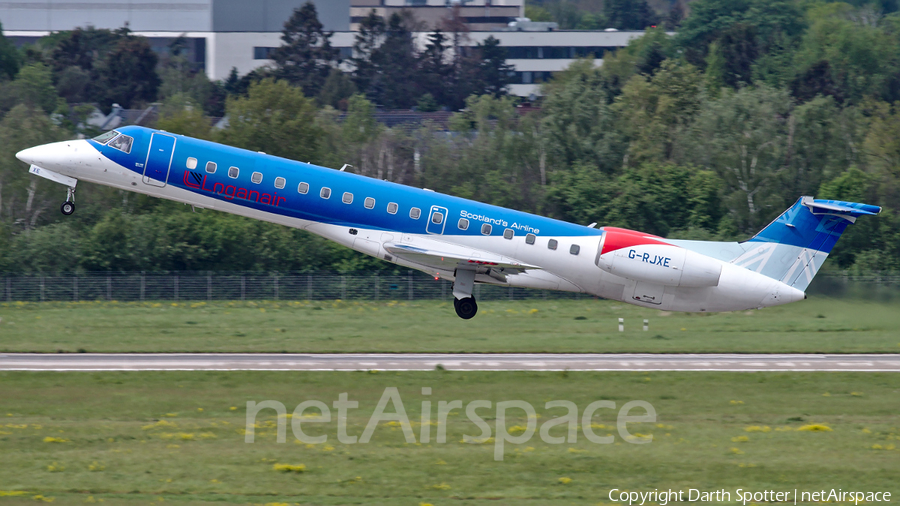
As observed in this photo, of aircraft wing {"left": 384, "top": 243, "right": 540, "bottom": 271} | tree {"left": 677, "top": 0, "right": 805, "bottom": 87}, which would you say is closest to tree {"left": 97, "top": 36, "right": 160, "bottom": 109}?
tree {"left": 677, "top": 0, "right": 805, "bottom": 87}

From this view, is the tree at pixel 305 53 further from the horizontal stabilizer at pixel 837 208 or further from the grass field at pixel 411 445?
the horizontal stabilizer at pixel 837 208

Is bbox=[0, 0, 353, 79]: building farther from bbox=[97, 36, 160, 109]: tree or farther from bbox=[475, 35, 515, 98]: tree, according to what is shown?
bbox=[475, 35, 515, 98]: tree

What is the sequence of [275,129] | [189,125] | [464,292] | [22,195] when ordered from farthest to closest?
[275,129] < [189,125] < [22,195] < [464,292]

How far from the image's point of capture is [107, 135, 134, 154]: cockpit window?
3281cm

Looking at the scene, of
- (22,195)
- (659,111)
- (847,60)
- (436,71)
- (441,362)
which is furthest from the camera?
(436,71)

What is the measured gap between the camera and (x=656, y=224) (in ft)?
214

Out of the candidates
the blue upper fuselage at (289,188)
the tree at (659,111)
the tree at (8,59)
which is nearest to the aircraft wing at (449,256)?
the blue upper fuselage at (289,188)

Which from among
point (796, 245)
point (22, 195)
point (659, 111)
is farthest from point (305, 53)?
point (796, 245)

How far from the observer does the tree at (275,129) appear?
7044 centimetres

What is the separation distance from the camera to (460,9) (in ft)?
589

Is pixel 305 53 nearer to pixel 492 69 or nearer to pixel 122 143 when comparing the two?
pixel 492 69

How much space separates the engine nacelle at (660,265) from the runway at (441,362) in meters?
3.63

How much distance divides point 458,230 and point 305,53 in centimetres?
9651

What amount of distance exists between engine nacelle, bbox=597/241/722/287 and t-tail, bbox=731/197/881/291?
6.06ft
